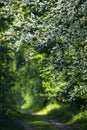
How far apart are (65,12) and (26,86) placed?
42.2 meters

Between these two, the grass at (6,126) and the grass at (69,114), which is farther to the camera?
the grass at (69,114)

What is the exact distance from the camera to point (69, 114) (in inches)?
1357

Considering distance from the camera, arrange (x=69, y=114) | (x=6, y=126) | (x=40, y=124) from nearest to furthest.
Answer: (x=6, y=126) → (x=40, y=124) → (x=69, y=114)

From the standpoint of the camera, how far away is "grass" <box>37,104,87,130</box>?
28186mm

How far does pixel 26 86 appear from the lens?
183ft

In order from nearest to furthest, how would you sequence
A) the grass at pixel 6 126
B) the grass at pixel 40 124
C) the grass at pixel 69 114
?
the grass at pixel 6 126, the grass at pixel 40 124, the grass at pixel 69 114

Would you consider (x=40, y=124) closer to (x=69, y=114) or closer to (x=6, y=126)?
(x=6, y=126)

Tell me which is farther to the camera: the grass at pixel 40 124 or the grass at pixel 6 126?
the grass at pixel 40 124

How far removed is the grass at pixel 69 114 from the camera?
92.5 ft

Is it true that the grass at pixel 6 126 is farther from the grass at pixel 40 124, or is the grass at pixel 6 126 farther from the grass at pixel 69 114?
the grass at pixel 69 114

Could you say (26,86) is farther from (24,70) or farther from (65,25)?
(65,25)

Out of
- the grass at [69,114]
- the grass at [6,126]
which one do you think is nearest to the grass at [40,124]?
the grass at [6,126]

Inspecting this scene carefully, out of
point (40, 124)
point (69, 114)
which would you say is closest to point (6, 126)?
point (40, 124)

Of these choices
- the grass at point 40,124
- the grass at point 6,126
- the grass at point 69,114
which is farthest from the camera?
the grass at point 69,114
